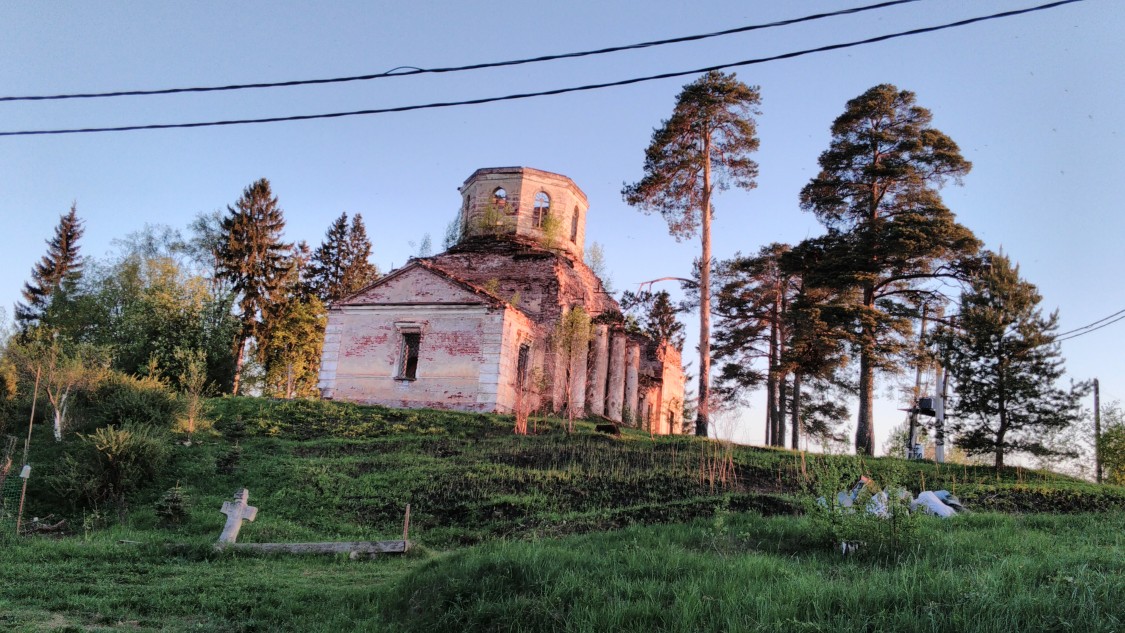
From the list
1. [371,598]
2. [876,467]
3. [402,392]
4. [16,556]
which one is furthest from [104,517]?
[876,467]

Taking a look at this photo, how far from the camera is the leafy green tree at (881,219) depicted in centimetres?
2470

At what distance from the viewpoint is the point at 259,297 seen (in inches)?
1661

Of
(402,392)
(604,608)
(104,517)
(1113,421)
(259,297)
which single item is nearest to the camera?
(604,608)

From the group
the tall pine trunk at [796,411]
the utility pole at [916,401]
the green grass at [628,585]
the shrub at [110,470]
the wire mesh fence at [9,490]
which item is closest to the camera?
the green grass at [628,585]

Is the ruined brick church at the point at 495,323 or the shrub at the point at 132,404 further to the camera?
the ruined brick church at the point at 495,323

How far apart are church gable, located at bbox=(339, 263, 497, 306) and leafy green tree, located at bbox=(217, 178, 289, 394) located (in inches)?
630

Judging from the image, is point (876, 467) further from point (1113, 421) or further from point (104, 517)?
point (104, 517)

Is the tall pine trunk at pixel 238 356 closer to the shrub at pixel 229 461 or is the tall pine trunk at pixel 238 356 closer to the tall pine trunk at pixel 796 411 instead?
the shrub at pixel 229 461

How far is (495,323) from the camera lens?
26.8m

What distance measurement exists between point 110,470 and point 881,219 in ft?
78.7

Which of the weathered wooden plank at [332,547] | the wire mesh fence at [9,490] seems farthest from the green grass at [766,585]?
the wire mesh fence at [9,490]

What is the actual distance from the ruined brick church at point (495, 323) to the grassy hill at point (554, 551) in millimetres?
6822

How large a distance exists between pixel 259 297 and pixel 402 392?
62.9 feet

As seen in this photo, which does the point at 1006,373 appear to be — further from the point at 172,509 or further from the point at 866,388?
the point at 172,509
